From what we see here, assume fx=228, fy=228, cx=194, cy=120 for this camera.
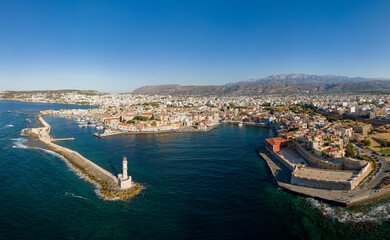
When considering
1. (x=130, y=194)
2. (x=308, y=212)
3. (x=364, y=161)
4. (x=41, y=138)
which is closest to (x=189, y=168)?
(x=130, y=194)

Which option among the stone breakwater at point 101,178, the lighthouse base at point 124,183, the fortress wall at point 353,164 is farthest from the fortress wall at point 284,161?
the lighthouse base at point 124,183

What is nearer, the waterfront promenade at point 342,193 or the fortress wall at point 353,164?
the waterfront promenade at point 342,193

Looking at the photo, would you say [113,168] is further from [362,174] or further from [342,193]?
[362,174]

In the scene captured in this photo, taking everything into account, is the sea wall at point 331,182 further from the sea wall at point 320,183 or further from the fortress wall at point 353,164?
the fortress wall at point 353,164

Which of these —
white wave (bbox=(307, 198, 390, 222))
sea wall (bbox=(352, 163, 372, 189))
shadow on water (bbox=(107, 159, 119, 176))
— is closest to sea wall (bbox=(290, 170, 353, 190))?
sea wall (bbox=(352, 163, 372, 189))

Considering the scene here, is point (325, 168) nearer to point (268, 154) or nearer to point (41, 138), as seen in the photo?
point (268, 154)

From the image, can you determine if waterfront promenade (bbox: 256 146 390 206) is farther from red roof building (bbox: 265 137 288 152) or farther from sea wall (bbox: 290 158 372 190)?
red roof building (bbox: 265 137 288 152)

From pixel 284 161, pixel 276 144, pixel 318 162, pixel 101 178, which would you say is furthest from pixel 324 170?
pixel 101 178
